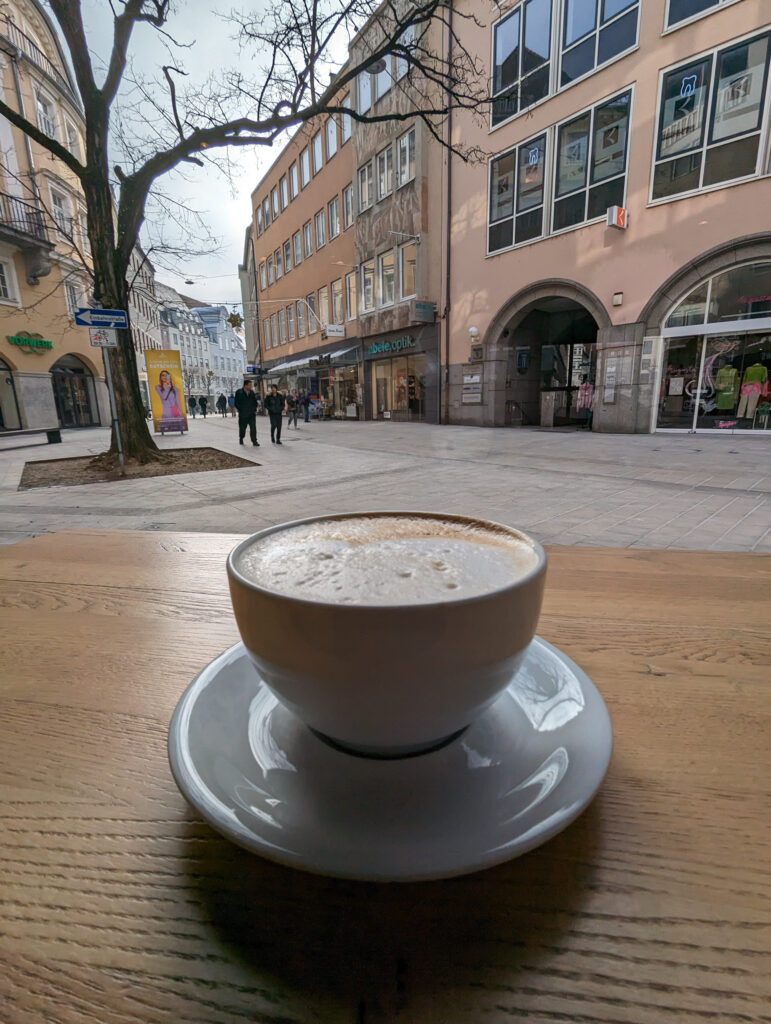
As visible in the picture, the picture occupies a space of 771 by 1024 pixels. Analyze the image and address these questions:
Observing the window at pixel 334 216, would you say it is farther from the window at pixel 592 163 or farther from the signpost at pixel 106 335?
the signpost at pixel 106 335

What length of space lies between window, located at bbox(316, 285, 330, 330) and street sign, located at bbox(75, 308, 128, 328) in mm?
13349

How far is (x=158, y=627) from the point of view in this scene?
634 millimetres

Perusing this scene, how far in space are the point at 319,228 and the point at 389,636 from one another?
21.3 m

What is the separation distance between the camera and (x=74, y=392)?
16.8 m

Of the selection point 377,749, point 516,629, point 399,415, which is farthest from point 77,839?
point 399,415

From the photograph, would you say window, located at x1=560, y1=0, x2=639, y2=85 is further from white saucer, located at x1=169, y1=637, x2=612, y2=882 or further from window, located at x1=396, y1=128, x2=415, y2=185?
white saucer, located at x1=169, y1=637, x2=612, y2=882

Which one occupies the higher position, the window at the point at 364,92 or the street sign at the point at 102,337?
the window at the point at 364,92

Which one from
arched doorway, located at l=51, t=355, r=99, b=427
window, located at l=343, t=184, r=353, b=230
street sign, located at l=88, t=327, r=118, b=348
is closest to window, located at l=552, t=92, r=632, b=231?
street sign, located at l=88, t=327, r=118, b=348

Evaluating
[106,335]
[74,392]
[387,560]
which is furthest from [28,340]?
[387,560]

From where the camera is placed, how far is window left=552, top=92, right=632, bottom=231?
27.8 ft

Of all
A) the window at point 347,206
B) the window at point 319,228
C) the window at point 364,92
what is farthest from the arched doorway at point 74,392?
the window at point 364,92

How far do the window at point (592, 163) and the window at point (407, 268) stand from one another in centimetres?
438

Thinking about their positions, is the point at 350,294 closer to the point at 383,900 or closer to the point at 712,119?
the point at 712,119

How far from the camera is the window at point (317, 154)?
58.7 feet
